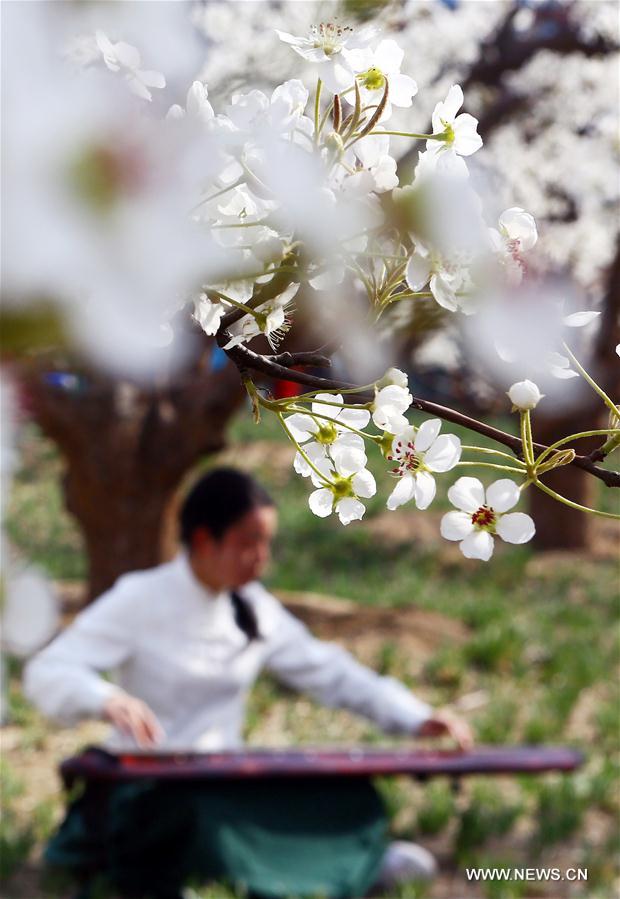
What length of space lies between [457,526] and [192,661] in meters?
2.65

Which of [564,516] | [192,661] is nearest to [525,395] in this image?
[192,661]

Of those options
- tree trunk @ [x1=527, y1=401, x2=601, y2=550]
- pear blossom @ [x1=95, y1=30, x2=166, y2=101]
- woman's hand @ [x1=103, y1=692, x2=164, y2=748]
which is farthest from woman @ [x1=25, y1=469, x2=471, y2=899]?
tree trunk @ [x1=527, y1=401, x2=601, y2=550]

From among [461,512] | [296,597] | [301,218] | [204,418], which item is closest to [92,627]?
[204,418]

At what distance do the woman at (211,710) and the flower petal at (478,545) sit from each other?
218 cm

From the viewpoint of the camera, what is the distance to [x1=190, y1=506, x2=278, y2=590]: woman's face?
9.97ft

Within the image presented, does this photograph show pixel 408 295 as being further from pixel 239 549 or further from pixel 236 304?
pixel 239 549

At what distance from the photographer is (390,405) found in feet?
1.91

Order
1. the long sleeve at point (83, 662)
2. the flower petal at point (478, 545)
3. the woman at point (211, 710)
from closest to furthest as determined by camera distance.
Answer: the flower petal at point (478, 545) → the long sleeve at point (83, 662) → the woman at point (211, 710)

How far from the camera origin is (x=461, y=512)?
658 millimetres

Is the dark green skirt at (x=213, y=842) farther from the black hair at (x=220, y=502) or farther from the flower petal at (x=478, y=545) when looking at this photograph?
the flower petal at (x=478, y=545)

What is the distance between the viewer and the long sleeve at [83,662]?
2.80 m

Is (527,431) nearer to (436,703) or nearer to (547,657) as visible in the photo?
(436,703)

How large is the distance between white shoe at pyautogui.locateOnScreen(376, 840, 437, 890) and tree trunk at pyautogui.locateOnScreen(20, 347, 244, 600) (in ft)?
7.15

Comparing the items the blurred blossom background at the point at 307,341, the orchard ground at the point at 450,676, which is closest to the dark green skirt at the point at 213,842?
the orchard ground at the point at 450,676
